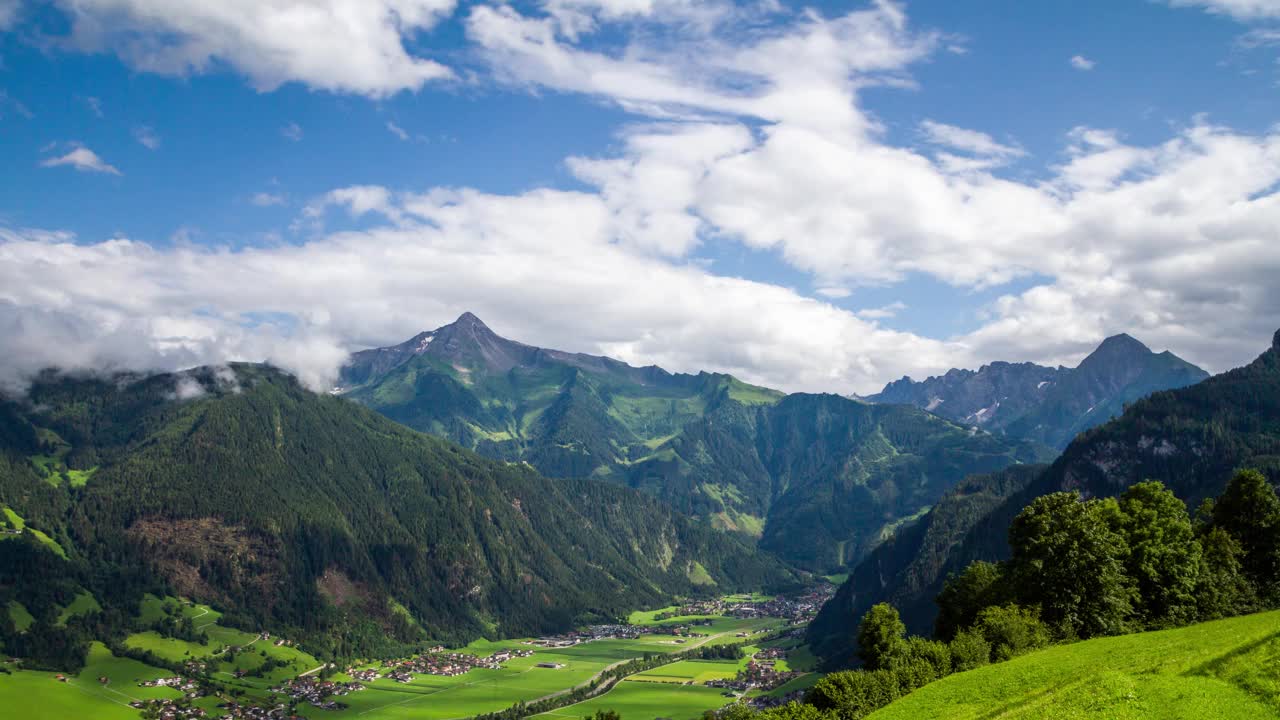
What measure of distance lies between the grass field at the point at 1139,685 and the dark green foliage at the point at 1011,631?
42.0 ft

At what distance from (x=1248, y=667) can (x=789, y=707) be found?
46.8 meters

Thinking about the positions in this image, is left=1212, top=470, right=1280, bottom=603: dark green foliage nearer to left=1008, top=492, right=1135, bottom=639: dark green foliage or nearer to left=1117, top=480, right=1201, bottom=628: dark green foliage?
left=1117, top=480, right=1201, bottom=628: dark green foliage

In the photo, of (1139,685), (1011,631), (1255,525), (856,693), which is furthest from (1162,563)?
(1139,685)

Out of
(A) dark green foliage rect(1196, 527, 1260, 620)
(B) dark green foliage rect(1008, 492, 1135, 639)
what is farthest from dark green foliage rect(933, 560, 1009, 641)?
(A) dark green foliage rect(1196, 527, 1260, 620)

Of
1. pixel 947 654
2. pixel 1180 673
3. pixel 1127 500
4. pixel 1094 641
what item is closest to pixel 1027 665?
pixel 1094 641

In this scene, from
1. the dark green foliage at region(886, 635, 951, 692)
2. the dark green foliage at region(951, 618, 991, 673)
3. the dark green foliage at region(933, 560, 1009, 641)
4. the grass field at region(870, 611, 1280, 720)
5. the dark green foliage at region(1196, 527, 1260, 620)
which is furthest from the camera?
Result: the dark green foliage at region(933, 560, 1009, 641)

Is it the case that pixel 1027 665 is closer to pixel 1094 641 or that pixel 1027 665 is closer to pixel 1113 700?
pixel 1094 641

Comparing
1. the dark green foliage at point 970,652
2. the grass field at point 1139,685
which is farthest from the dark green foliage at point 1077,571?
the grass field at point 1139,685

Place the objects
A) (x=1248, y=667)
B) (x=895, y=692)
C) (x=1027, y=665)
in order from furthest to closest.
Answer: (x=895, y=692) < (x=1027, y=665) < (x=1248, y=667)

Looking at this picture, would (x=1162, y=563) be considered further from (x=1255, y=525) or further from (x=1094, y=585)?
(x=1255, y=525)

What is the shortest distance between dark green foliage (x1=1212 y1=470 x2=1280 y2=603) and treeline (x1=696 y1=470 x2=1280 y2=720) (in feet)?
0.39

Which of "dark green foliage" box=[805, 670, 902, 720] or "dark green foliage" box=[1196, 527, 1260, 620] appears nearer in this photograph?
"dark green foliage" box=[805, 670, 902, 720]

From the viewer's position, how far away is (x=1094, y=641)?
73.7 m

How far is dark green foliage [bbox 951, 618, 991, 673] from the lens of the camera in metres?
79.1
